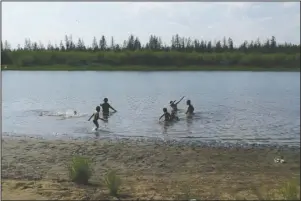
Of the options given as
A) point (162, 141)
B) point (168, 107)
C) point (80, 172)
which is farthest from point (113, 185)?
point (168, 107)

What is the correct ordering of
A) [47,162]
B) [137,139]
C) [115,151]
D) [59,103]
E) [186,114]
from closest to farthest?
[47,162]
[115,151]
[137,139]
[186,114]
[59,103]

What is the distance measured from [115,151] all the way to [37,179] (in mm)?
3635

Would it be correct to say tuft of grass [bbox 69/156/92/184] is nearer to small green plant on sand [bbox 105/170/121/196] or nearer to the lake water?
small green plant on sand [bbox 105/170/121/196]

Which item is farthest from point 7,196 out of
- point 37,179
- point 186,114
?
point 186,114

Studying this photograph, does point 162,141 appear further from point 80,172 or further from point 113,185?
point 113,185

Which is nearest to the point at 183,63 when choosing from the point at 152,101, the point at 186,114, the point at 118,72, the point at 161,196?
the point at 118,72

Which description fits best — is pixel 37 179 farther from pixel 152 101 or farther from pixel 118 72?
pixel 118 72

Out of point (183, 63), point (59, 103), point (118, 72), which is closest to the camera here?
point (59, 103)

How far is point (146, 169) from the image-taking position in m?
10.4

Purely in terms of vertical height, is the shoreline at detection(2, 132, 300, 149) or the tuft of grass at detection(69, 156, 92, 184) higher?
the tuft of grass at detection(69, 156, 92, 184)

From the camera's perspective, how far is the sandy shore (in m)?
7.91

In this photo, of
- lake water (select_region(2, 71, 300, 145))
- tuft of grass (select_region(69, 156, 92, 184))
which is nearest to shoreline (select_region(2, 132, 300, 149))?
lake water (select_region(2, 71, 300, 145))

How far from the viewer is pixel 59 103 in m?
27.0

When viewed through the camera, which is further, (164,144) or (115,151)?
(164,144)
